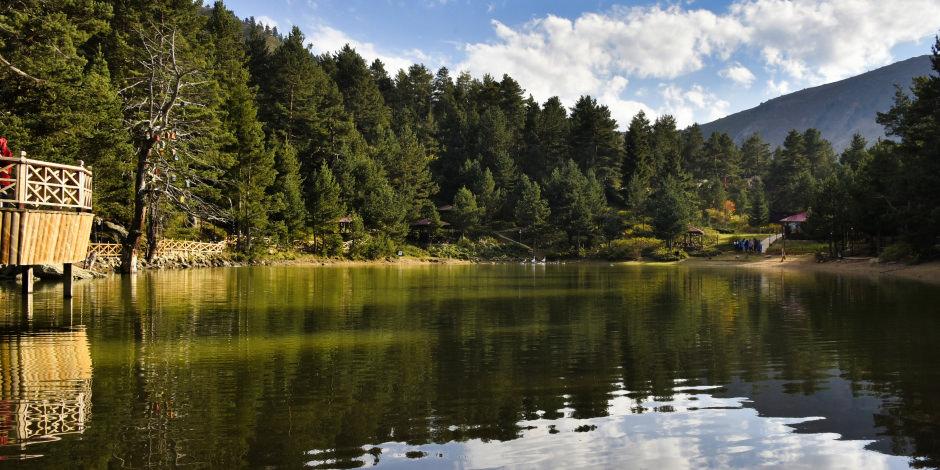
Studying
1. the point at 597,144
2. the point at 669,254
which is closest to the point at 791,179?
the point at 597,144

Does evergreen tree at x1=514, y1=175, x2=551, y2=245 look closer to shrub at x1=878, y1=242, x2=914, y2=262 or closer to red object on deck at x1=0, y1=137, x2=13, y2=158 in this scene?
shrub at x1=878, y1=242, x2=914, y2=262

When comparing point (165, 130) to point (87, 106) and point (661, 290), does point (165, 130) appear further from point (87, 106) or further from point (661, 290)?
point (661, 290)

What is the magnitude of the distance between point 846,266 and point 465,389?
175ft

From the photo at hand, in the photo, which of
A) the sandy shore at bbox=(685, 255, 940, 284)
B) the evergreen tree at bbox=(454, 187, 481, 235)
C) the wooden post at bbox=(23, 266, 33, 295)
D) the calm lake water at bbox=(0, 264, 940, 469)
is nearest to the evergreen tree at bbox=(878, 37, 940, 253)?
the sandy shore at bbox=(685, 255, 940, 284)

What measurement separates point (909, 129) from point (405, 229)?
5200 cm

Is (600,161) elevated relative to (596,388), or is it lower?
elevated

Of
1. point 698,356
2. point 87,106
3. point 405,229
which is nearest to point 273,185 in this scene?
point 405,229

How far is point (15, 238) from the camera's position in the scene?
16.8 m

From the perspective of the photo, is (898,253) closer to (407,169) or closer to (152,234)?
(152,234)

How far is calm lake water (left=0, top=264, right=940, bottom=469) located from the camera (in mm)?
6773

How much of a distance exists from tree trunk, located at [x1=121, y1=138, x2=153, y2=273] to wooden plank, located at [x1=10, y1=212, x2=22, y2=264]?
23.4 meters

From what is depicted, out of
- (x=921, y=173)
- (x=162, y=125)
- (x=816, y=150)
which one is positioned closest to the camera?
(x=162, y=125)

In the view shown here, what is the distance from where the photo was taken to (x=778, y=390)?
9.78 meters

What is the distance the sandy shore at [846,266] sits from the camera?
40.6 meters
